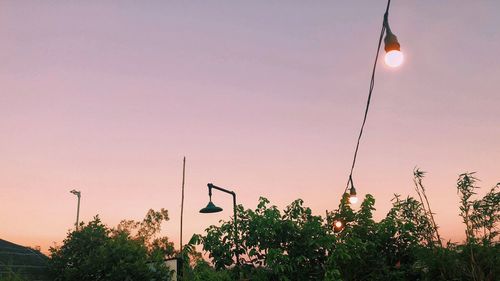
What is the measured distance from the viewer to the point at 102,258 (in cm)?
2197

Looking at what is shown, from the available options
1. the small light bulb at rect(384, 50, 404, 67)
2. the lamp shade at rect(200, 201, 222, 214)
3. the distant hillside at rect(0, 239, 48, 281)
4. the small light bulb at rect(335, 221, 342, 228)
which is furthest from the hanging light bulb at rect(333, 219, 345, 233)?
the distant hillside at rect(0, 239, 48, 281)

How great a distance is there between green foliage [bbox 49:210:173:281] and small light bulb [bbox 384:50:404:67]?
19161 millimetres

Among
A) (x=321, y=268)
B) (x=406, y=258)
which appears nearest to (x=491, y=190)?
(x=406, y=258)

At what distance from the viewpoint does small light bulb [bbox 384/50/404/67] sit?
5500 mm

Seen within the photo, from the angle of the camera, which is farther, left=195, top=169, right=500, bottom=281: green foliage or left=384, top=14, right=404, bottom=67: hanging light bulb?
left=195, top=169, right=500, bottom=281: green foliage

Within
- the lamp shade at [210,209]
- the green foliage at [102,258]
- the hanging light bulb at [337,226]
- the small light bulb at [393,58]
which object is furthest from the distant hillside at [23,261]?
the small light bulb at [393,58]

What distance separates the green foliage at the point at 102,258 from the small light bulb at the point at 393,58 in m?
19.2

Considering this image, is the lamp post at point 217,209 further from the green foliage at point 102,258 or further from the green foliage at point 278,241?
the green foliage at point 102,258

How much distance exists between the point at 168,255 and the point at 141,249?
34.5 metres

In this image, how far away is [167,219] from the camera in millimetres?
59562

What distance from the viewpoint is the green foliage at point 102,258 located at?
21.6 metres

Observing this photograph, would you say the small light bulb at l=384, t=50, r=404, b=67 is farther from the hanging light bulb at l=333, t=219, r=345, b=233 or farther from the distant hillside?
the distant hillside

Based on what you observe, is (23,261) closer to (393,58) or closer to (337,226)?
(337,226)

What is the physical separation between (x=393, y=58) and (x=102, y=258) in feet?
67.4
